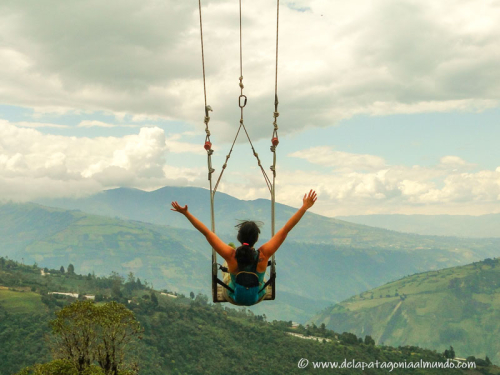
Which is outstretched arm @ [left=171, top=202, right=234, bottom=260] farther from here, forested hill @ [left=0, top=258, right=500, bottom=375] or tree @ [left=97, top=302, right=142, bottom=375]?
forested hill @ [left=0, top=258, right=500, bottom=375]

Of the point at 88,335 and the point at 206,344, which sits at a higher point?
the point at 88,335

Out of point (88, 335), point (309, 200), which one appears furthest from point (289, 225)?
point (88, 335)

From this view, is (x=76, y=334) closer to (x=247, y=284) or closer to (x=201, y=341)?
(x=247, y=284)

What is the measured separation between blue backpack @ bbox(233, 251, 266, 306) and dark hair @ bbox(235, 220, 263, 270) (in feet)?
0.63

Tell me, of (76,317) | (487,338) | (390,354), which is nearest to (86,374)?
(76,317)

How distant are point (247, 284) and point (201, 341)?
98.7 m

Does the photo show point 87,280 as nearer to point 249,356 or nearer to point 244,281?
point 249,356

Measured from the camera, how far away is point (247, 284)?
6.17 metres

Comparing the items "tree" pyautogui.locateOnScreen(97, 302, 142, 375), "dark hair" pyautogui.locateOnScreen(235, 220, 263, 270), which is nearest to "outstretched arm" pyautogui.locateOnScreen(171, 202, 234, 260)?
"dark hair" pyautogui.locateOnScreen(235, 220, 263, 270)

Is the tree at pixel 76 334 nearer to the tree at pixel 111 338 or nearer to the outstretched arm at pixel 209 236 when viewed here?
the tree at pixel 111 338

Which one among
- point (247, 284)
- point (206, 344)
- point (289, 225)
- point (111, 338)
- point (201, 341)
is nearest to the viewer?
point (289, 225)

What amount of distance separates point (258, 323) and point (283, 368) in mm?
25335

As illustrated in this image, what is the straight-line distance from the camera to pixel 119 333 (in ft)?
79.0

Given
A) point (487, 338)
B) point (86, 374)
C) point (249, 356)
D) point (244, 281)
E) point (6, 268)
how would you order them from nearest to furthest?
point (244, 281)
point (86, 374)
point (249, 356)
point (6, 268)
point (487, 338)
